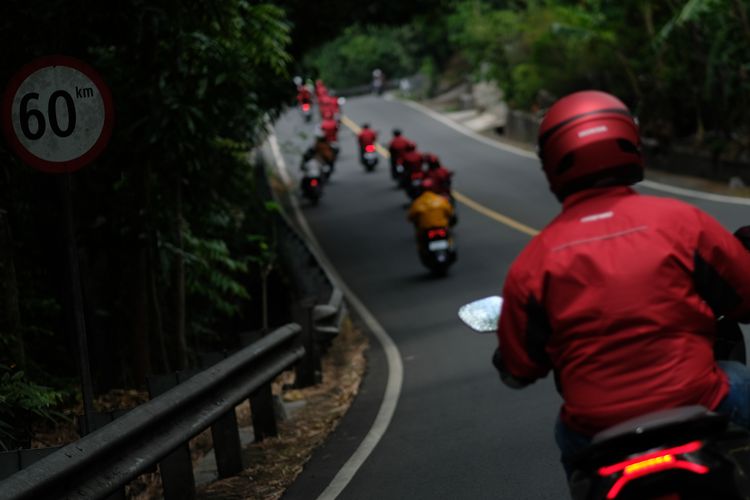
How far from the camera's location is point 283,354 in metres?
10.9

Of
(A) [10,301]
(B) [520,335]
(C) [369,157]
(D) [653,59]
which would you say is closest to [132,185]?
(A) [10,301]

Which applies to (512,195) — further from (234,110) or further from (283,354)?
(283,354)

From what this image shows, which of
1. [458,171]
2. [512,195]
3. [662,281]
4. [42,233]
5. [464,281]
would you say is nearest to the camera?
[662,281]

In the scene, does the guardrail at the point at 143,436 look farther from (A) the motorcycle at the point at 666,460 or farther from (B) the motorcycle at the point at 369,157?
(B) the motorcycle at the point at 369,157

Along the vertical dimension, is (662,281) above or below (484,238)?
above

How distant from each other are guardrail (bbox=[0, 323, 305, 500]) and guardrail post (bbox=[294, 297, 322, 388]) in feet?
10.5

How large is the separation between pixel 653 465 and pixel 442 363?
1053 centimetres

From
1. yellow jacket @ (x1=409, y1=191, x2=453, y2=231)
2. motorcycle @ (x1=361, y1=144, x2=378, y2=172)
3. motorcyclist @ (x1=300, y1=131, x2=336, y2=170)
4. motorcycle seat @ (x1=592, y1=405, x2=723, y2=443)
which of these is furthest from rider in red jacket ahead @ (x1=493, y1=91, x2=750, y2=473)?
motorcycle @ (x1=361, y1=144, x2=378, y2=172)

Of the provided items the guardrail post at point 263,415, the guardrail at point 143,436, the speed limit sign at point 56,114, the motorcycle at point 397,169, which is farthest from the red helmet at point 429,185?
the speed limit sign at point 56,114

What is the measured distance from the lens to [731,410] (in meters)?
4.46

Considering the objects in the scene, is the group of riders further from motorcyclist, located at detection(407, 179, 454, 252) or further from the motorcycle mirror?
the motorcycle mirror

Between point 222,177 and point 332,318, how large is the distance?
1833 mm

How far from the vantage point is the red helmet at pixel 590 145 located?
4539mm

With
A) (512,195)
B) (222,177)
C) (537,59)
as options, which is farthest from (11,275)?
(537,59)
